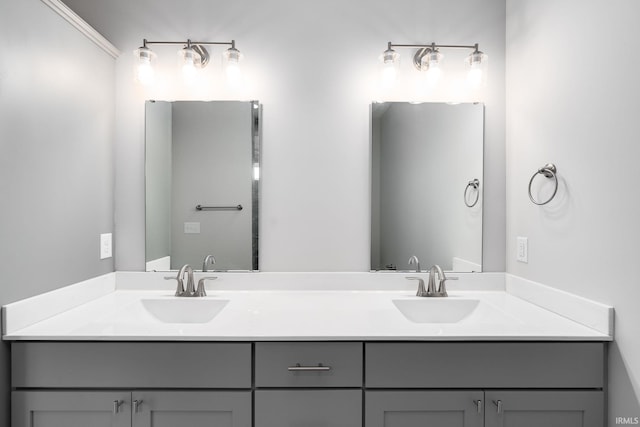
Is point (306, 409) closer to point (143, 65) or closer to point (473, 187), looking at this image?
point (473, 187)

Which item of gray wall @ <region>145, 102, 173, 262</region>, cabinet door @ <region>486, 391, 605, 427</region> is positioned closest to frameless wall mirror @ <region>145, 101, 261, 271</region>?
gray wall @ <region>145, 102, 173, 262</region>

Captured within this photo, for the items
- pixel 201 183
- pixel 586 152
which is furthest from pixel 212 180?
pixel 586 152

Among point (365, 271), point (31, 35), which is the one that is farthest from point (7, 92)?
point (365, 271)

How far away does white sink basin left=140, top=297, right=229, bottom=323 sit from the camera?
1671mm

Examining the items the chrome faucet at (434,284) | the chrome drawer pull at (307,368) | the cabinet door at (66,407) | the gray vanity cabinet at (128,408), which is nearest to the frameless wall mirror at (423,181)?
the chrome faucet at (434,284)

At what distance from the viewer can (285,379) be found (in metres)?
1.26

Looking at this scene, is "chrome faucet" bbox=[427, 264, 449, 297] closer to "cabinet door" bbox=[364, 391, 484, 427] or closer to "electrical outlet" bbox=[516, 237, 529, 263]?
"electrical outlet" bbox=[516, 237, 529, 263]

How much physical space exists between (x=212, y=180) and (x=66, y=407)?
3.45 feet

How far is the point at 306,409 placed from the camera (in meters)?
1.25

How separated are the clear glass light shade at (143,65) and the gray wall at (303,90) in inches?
4.1

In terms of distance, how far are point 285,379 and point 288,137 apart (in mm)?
1117

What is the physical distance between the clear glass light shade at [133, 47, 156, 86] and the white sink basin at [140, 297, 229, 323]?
1015 millimetres

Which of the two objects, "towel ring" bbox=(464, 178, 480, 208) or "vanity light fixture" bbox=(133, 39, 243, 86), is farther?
"towel ring" bbox=(464, 178, 480, 208)

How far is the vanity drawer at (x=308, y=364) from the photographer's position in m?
1.25
